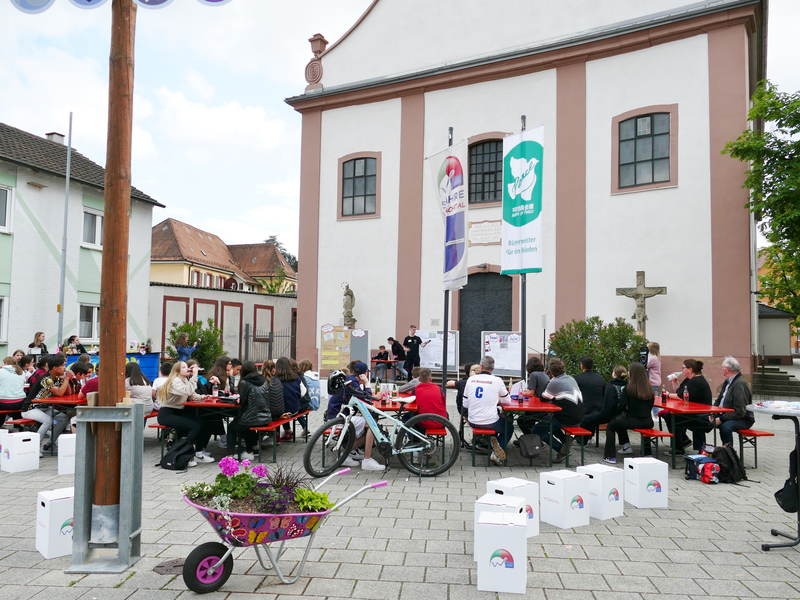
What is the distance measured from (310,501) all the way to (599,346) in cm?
910

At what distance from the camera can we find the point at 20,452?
24.7ft

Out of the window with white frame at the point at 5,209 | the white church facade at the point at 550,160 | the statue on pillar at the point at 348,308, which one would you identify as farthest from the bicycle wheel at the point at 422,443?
the window with white frame at the point at 5,209

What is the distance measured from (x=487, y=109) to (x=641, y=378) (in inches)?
515

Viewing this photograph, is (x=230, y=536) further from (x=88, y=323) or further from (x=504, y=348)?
(x=88, y=323)

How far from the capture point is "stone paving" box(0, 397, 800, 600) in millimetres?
4023

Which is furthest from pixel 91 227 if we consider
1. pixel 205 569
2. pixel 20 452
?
pixel 205 569

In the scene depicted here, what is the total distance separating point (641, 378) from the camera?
8219mm

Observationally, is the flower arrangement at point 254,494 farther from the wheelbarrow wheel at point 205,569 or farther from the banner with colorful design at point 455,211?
the banner with colorful design at point 455,211

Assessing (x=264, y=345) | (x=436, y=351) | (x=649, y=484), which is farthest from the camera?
(x=264, y=345)

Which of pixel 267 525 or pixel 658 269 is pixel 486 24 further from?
pixel 267 525

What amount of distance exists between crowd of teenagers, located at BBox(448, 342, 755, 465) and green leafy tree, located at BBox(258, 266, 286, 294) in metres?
51.2

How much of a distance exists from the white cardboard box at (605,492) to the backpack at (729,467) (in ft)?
7.30

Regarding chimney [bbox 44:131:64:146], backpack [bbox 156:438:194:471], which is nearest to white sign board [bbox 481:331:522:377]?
backpack [bbox 156:438:194:471]

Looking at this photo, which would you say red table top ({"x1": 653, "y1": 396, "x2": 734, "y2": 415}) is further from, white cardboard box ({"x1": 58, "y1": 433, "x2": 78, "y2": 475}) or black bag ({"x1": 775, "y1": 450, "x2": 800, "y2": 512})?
white cardboard box ({"x1": 58, "y1": 433, "x2": 78, "y2": 475})
